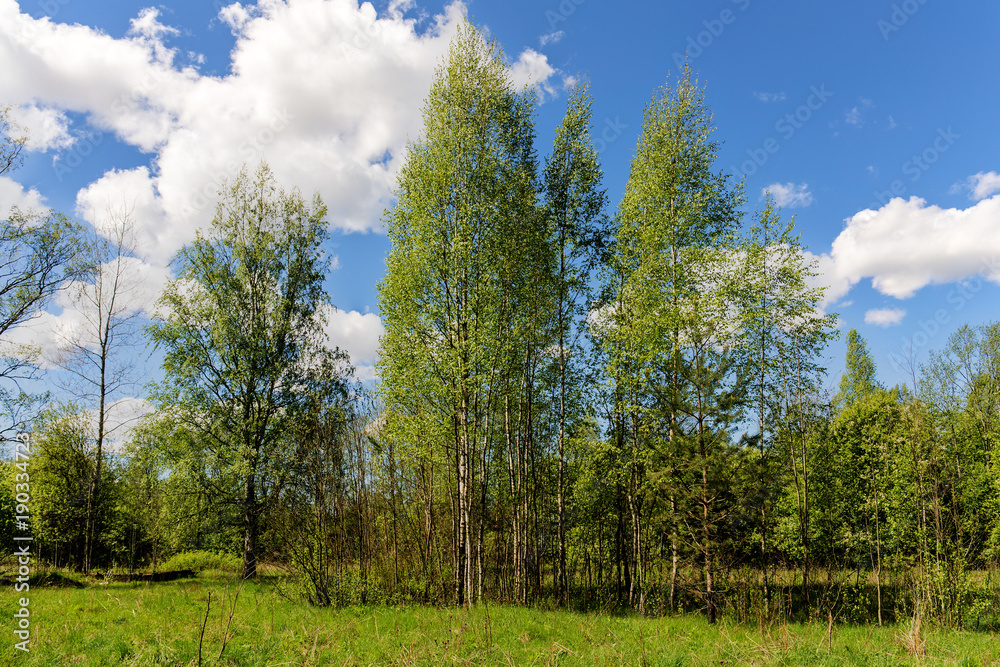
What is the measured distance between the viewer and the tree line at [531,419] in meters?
10.9

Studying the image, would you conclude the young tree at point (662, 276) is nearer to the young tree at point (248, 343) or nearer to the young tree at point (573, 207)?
the young tree at point (573, 207)

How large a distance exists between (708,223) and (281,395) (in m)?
14.0

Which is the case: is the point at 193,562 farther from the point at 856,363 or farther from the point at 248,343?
the point at 856,363

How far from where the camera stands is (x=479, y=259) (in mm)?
11703

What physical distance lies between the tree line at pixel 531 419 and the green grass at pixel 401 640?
63.3 inches

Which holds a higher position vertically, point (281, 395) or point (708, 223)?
point (708, 223)

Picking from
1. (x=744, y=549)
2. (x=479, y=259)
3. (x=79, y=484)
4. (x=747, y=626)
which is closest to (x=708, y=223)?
(x=479, y=259)

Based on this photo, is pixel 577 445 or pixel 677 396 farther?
pixel 577 445

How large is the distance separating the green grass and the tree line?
1.61 meters

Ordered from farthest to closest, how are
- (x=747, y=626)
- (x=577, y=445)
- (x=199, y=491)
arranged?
(x=199, y=491)
(x=577, y=445)
(x=747, y=626)

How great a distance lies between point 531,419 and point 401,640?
7.17m

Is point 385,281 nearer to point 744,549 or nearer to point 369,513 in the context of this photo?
point 369,513

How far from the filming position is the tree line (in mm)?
10914

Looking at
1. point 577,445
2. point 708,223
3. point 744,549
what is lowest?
point 744,549
